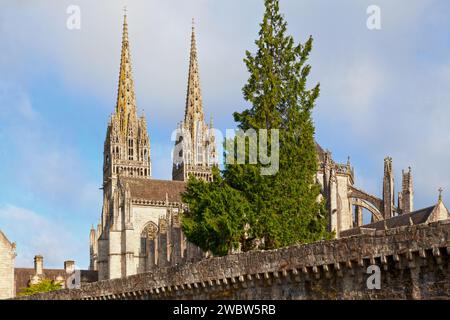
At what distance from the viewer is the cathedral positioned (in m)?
69.9

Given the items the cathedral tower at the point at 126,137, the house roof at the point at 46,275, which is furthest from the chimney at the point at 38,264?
the cathedral tower at the point at 126,137

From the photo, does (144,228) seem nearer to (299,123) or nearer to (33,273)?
(33,273)

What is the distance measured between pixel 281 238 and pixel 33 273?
197 feet

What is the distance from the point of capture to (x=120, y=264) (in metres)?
91.7

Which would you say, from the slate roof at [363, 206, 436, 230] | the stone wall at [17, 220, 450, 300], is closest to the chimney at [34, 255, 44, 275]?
the slate roof at [363, 206, 436, 230]

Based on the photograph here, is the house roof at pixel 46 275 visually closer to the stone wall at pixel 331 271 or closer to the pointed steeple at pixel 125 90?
the pointed steeple at pixel 125 90

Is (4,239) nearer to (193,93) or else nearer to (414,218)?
(414,218)

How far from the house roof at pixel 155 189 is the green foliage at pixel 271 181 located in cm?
5022

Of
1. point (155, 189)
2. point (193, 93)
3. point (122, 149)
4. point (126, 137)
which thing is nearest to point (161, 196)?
point (155, 189)

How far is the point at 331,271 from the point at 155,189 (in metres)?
73.7

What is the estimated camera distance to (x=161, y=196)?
9725 cm

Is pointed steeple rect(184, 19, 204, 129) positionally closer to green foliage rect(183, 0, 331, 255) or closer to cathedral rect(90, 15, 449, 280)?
cathedral rect(90, 15, 449, 280)

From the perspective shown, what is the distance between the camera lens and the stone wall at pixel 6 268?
72.0m
